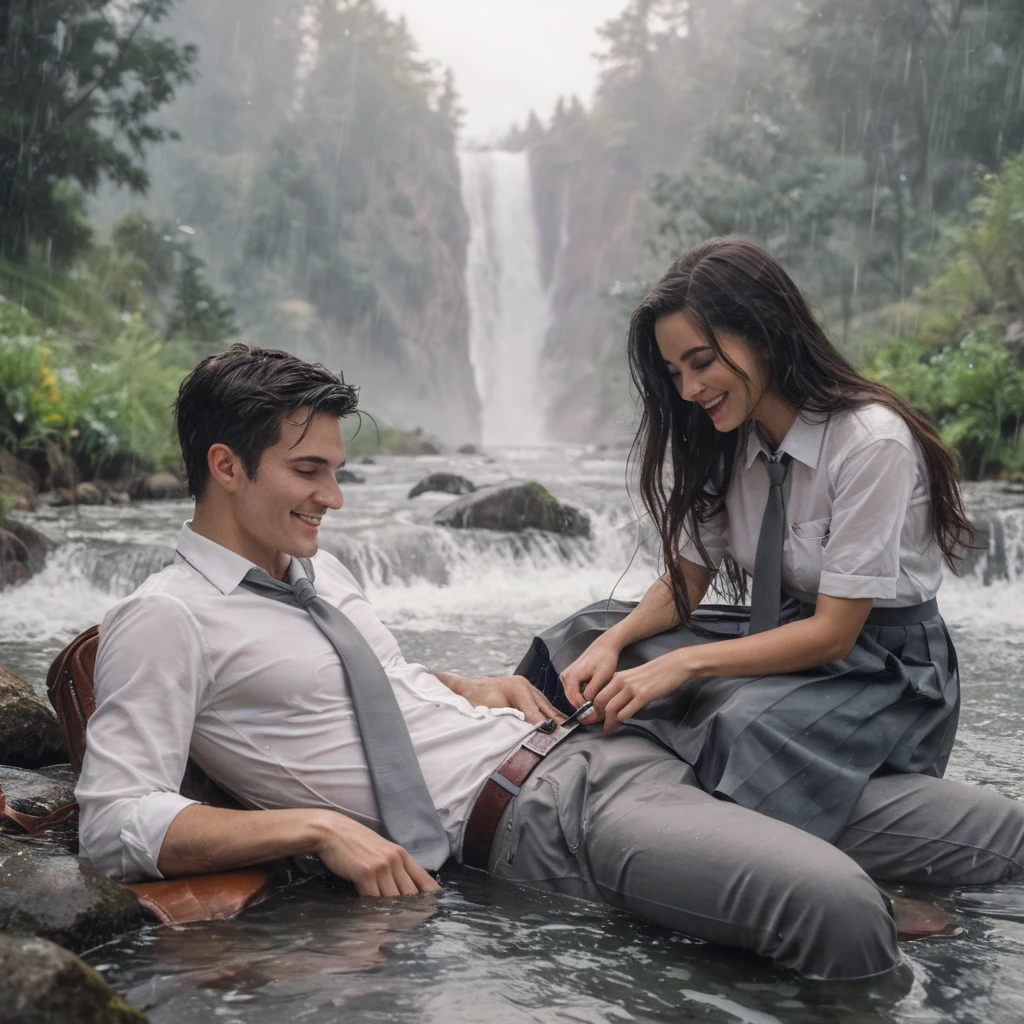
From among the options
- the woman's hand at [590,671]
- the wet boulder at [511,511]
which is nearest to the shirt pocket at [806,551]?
the woman's hand at [590,671]

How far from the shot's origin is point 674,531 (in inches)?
127

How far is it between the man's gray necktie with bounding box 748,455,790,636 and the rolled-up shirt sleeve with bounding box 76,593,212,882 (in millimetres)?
1348

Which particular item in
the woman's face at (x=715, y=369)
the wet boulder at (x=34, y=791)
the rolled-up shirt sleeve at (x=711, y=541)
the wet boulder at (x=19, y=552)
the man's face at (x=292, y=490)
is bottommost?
the wet boulder at (x=19, y=552)

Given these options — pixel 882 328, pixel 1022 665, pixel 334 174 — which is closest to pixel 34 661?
pixel 1022 665

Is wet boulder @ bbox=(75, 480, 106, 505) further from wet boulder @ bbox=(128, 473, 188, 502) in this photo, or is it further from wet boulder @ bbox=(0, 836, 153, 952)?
wet boulder @ bbox=(0, 836, 153, 952)

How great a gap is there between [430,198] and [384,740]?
1936 inches

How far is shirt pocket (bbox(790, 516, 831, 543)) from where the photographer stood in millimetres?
2938

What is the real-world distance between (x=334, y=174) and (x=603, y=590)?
3821 centimetres

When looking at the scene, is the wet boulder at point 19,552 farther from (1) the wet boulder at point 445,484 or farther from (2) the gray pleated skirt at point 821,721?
(2) the gray pleated skirt at point 821,721

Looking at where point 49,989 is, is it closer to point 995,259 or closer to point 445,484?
point 445,484

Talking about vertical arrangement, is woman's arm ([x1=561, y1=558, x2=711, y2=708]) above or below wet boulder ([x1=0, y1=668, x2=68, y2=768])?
above

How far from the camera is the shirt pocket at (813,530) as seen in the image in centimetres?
294

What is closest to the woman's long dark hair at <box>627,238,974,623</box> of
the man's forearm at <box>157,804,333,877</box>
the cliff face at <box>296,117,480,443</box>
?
the man's forearm at <box>157,804,333,877</box>

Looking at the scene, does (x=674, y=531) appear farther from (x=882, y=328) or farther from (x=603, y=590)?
(x=882, y=328)
